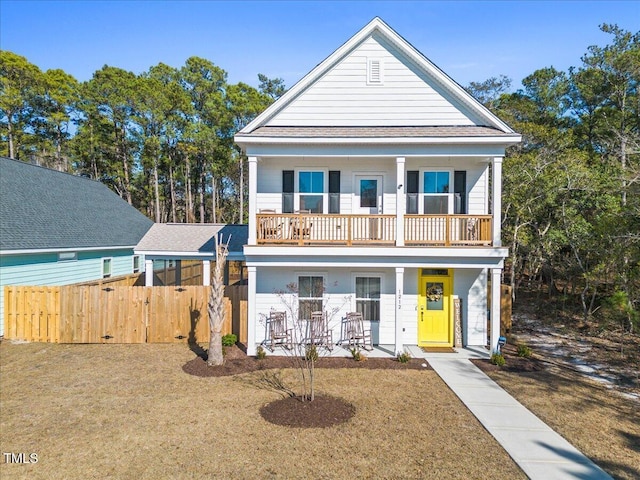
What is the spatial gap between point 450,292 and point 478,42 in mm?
9599

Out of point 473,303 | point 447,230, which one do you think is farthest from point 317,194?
point 473,303

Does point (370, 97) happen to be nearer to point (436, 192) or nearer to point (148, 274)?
point (436, 192)

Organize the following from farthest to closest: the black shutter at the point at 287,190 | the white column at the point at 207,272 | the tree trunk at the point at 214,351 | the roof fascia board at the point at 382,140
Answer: the white column at the point at 207,272
the black shutter at the point at 287,190
the roof fascia board at the point at 382,140
the tree trunk at the point at 214,351

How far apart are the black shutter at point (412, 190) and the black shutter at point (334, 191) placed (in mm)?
2282

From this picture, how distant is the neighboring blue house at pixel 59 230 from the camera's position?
13.5m

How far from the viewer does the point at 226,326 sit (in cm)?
1270

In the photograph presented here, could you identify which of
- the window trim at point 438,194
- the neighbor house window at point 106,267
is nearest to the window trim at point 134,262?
the neighbor house window at point 106,267

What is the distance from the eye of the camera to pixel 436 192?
12.2 metres

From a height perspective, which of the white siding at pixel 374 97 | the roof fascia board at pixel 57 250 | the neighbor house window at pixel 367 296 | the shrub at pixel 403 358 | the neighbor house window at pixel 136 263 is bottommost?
the shrub at pixel 403 358

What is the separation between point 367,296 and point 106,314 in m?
8.64

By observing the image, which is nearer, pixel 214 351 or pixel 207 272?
pixel 214 351

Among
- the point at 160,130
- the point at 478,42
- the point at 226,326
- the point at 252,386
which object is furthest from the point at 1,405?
the point at 160,130

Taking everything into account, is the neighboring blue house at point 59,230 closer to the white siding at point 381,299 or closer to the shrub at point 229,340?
the shrub at point 229,340

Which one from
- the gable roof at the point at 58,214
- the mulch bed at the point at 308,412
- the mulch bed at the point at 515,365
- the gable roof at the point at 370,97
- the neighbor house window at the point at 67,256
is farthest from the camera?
the neighbor house window at the point at 67,256
